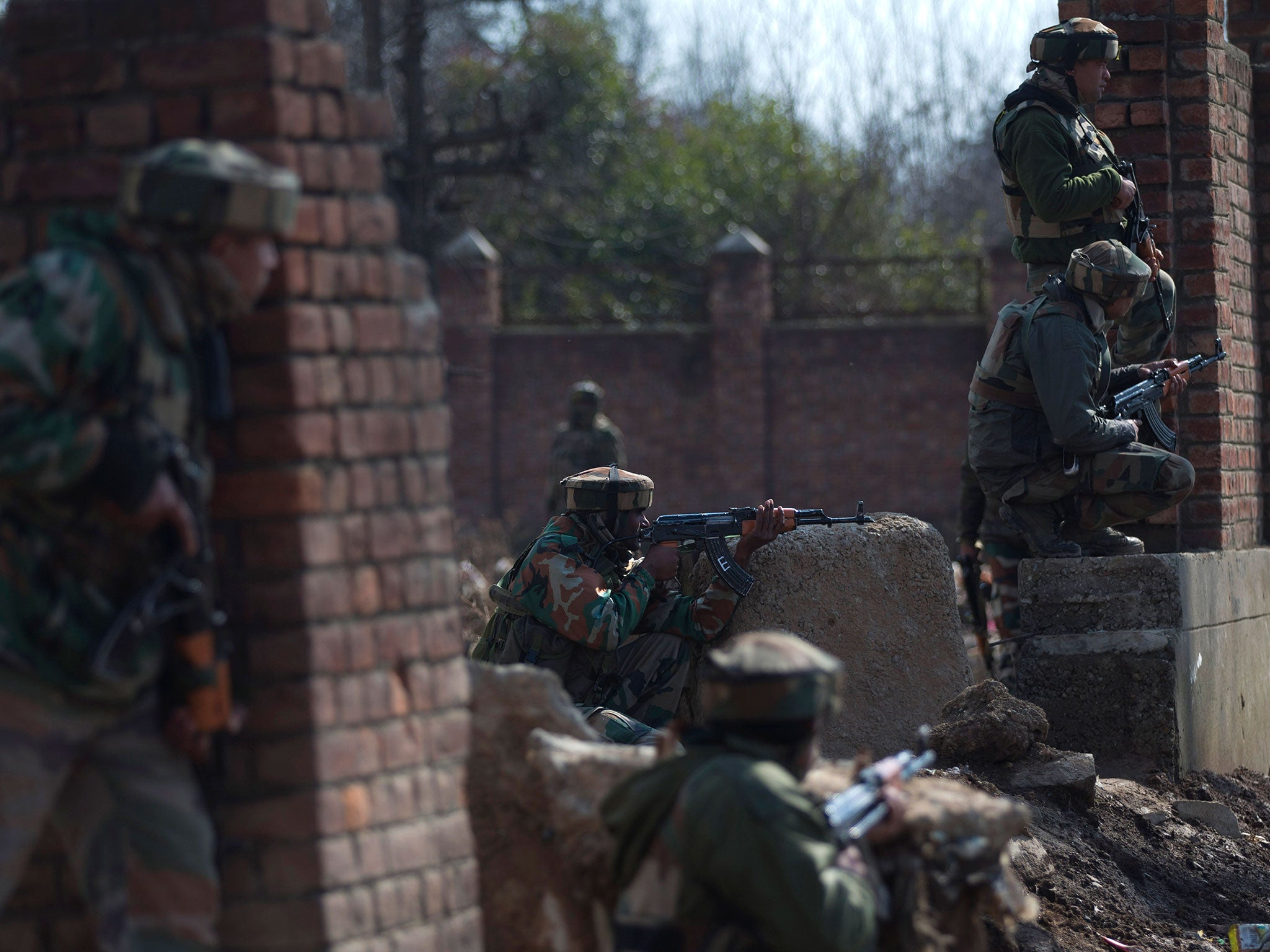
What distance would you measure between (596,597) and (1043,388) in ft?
5.51

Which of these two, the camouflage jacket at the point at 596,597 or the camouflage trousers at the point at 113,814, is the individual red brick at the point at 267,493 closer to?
the camouflage trousers at the point at 113,814

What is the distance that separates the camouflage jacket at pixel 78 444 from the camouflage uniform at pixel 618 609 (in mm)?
2415

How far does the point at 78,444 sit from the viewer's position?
2.18 meters

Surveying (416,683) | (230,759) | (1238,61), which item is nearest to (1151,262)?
(1238,61)

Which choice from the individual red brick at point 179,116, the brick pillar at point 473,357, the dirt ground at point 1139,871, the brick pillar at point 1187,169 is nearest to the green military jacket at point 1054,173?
the brick pillar at point 1187,169

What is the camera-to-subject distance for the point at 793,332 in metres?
15.8

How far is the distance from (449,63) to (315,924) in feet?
72.6

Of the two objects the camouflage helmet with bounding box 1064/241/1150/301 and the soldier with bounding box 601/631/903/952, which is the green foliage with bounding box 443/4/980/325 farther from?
the soldier with bounding box 601/631/903/952

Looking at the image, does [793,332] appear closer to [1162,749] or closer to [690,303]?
[690,303]

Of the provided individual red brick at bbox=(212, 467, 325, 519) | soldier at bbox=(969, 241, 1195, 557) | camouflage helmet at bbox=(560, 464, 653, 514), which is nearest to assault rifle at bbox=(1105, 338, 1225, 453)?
soldier at bbox=(969, 241, 1195, 557)

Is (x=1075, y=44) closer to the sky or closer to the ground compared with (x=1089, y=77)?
closer to the sky

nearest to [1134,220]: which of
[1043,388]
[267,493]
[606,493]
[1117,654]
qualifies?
[1043,388]

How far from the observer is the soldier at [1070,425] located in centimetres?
495

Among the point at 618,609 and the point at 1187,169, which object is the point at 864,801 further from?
the point at 1187,169
